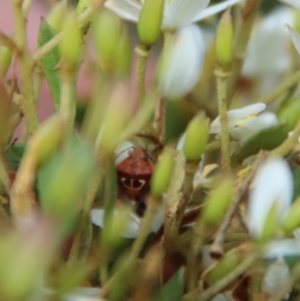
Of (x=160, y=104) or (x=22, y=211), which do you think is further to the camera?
(x=160, y=104)

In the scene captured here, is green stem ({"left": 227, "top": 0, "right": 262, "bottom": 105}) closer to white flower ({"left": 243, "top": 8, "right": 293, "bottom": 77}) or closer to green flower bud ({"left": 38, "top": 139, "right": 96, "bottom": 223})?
white flower ({"left": 243, "top": 8, "right": 293, "bottom": 77})

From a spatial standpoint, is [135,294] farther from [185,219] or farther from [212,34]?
[212,34]

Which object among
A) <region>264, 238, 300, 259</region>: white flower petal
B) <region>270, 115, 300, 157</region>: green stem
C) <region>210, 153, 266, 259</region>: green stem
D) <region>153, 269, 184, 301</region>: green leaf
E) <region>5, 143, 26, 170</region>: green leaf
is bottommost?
<region>153, 269, 184, 301</region>: green leaf

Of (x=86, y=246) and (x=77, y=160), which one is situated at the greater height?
(x=77, y=160)

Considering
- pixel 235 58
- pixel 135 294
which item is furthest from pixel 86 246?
A: pixel 235 58

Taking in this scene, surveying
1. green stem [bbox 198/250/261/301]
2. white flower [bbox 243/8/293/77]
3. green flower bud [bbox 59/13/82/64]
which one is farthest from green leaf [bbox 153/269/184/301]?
white flower [bbox 243/8/293/77]

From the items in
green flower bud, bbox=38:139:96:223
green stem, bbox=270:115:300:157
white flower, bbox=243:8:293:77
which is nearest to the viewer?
green flower bud, bbox=38:139:96:223

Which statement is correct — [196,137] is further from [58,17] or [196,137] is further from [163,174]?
[58,17]
